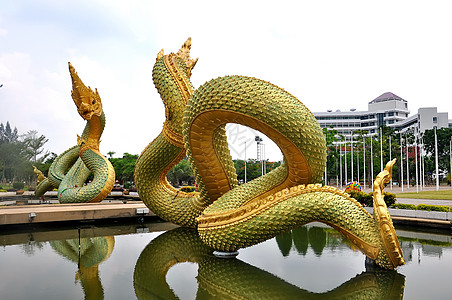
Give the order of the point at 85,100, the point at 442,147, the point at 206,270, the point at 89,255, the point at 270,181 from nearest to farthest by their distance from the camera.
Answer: the point at 206,270, the point at 270,181, the point at 89,255, the point at 85,100, the point at 442,147

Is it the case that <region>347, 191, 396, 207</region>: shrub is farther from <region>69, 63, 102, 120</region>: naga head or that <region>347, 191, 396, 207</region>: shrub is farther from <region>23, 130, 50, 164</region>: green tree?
<region>23, 130, 50, 164</region>: green tree

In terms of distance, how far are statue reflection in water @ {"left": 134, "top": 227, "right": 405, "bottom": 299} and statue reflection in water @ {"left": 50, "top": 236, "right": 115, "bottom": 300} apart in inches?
24.1

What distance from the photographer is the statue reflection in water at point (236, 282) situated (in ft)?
15.8

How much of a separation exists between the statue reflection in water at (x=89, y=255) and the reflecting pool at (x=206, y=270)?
1cm

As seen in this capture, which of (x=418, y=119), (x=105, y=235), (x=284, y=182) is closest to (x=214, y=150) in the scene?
(x=284, y=182)

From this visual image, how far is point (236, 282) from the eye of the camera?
5332 mm

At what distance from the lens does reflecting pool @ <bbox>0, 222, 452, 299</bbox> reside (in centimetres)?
492

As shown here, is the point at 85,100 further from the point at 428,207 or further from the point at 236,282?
the point at 428,207

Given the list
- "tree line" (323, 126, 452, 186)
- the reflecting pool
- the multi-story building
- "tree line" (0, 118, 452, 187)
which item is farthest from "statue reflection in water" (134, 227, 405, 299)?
the multi-story building

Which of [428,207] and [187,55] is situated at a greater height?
[187,55]

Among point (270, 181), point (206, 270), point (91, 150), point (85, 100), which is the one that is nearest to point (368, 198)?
point (270, 181)

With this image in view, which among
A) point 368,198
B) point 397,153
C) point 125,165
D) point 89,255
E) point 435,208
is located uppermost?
point 397,153

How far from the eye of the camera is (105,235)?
375 inches

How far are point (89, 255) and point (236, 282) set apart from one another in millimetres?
3511
